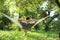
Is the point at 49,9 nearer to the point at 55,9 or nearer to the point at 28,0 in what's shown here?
the point at 55,9

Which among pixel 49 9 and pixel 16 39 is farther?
pixel 49 9

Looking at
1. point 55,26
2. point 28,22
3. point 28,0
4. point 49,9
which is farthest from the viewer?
point 55,26

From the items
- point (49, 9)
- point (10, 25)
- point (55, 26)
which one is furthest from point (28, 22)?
point (10, 25)

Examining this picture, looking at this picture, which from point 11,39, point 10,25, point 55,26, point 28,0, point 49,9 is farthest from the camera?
point 10,25

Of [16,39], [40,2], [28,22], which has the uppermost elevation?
[40,2]

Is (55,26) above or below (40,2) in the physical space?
below

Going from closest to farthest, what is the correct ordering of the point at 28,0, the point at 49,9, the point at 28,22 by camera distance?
the point at 28,22 → the point at 28,0 → the point at 49,9

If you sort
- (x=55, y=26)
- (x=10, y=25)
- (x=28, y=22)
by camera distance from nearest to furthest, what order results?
1. (x=28, y=22)
2. (x=55, y=26)
3. (x=10, y=25)

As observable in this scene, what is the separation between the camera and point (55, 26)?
26188mm

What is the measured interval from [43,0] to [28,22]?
5.98 metres

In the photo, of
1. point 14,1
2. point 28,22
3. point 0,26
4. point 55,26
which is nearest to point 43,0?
point 14,1

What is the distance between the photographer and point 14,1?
665 inches

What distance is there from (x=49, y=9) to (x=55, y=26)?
8.26m

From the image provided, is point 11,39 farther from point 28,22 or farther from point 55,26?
point 55,26
